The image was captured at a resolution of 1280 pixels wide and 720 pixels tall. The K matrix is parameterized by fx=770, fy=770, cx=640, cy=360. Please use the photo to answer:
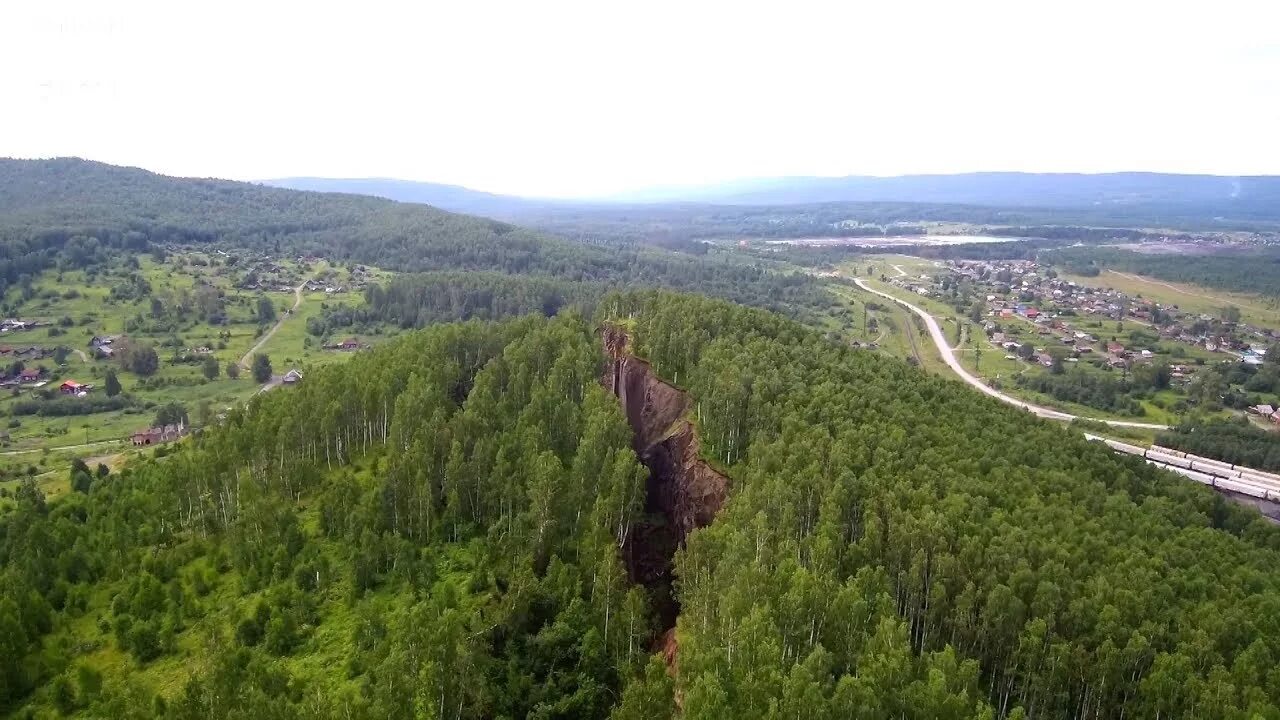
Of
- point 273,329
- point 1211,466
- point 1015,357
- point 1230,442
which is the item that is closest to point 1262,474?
point 1211,466

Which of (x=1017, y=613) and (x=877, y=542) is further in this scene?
(x=877, y=542)

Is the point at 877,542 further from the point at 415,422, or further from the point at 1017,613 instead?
the point at 415,422

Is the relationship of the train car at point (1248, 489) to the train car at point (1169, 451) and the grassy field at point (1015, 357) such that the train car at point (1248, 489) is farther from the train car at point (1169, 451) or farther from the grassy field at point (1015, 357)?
the grassy field at point (1015, 357)

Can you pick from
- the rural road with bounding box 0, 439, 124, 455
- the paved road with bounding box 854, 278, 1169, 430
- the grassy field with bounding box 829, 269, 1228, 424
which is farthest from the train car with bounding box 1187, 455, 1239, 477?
the rural road with bounding box 0, 439, 124, 455

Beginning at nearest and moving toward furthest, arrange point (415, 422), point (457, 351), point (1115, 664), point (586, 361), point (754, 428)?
point (1115, 664) < point (754, 428) < point (415, 422) < point (586, 361) < point (457, 351)

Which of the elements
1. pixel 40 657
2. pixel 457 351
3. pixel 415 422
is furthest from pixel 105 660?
pixel 457 351

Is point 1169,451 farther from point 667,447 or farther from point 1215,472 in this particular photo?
point 667,447

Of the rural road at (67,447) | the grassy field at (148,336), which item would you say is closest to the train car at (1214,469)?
the grassy field at (148,336)
